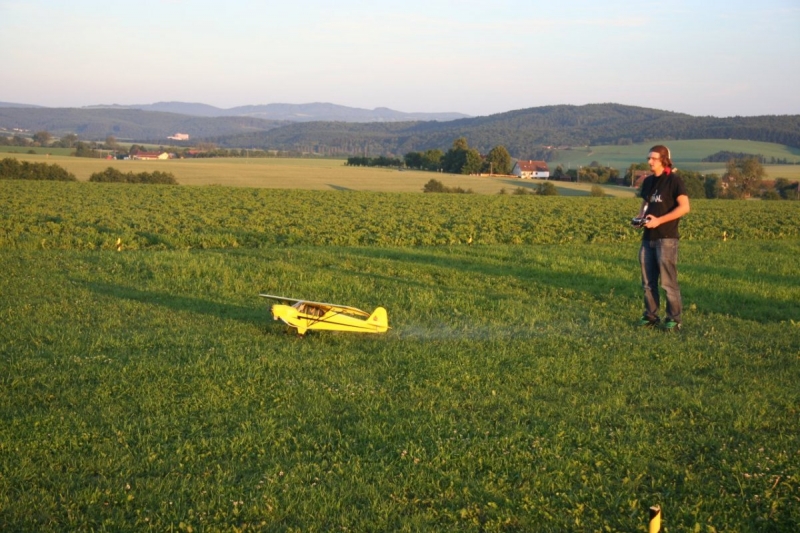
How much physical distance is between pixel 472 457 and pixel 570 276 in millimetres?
10415

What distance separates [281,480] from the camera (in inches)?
189

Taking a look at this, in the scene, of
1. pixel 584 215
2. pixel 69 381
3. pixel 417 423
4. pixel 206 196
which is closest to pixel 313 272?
pixel 69 381

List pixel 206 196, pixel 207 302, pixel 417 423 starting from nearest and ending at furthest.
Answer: pixel 417 423 → pixel 207 302 → pixel 206 196

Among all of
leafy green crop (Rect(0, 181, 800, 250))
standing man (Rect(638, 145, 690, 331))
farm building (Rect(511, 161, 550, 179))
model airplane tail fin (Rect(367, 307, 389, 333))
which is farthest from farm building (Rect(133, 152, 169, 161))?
standing man (Rect(638, 145, 690, 331))

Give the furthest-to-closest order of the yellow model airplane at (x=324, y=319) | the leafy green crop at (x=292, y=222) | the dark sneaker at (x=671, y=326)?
the leafy green crop at (x=292, y=222) < the dark sneaker at (x=671, y=326) < the yellow model airplane at (x=324, y=319)

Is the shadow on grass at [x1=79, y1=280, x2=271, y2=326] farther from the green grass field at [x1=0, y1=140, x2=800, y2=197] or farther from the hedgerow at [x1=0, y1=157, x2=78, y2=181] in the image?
the hedgerow at [x1=0, y1=157, x2=78, y2=181]

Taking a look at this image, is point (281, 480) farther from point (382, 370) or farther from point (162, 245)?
point (162, 245)

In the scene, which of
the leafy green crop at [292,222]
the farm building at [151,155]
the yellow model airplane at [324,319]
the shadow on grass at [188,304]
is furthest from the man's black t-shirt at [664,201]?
the farm building at [151,155]

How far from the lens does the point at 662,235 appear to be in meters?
9.98

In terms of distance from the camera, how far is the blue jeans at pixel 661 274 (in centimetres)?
988

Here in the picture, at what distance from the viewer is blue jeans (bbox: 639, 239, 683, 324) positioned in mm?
9883

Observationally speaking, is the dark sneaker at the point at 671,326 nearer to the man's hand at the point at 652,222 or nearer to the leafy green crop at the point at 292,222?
the man's hand at the point at 652,222

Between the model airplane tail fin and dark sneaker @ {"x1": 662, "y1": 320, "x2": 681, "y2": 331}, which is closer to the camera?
the model airplane tail fin

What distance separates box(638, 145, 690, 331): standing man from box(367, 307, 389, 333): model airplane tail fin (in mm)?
3785
